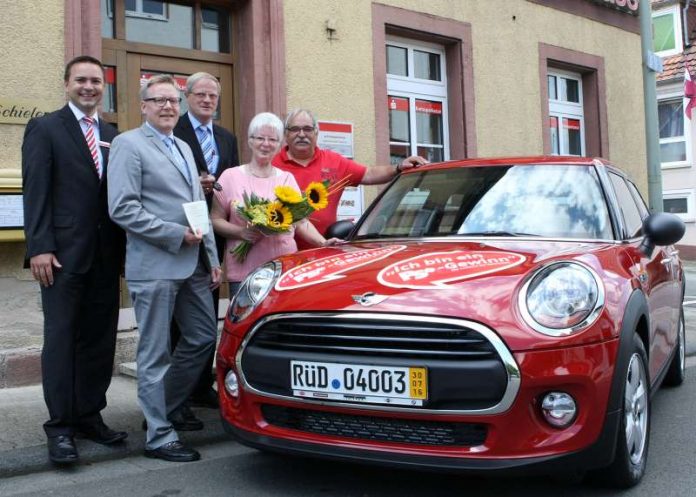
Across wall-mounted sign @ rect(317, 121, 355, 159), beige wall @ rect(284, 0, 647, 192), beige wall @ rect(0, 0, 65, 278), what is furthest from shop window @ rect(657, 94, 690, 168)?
beige wall @ rect(0, 0, 65, 278)

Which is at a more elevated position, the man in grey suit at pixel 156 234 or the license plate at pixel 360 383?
the man in grey suit at pixel 156 234

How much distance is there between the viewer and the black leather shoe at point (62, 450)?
3742 millimetres

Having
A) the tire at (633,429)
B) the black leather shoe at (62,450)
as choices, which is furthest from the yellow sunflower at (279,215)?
the tire at (633,429)

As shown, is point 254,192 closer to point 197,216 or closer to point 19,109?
A: point 197,216

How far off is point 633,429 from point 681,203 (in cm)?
1887

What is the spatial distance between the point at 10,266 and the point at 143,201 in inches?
99.4

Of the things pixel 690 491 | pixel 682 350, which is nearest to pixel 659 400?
pixel 682 350

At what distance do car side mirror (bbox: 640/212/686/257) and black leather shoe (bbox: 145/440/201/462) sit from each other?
2453 mm

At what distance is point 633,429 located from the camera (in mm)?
3312

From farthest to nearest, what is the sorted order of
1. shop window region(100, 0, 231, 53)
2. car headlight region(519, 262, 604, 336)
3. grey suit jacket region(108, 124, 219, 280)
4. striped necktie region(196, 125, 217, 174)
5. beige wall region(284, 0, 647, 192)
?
beige wall region(284, 0, 647, 192) → shop window region(100, 0, 231, 53) → striped necktie region(196, 125, 217, 174) → grey suit jacket region(108, 124, 219, 280) → car headlight region(519, 262, 604, 336)

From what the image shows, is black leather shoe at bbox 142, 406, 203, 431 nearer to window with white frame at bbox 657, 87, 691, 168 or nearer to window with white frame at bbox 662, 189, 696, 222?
window with white frame at bbox 662, 189, 696, 222

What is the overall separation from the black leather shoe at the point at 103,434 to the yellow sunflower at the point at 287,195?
1.44 meters

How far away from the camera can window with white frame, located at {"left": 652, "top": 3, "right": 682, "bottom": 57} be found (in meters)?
20.8

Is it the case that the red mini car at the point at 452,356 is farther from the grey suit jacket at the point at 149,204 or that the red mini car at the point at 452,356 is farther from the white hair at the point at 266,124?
the white hair at the point at 266,124
